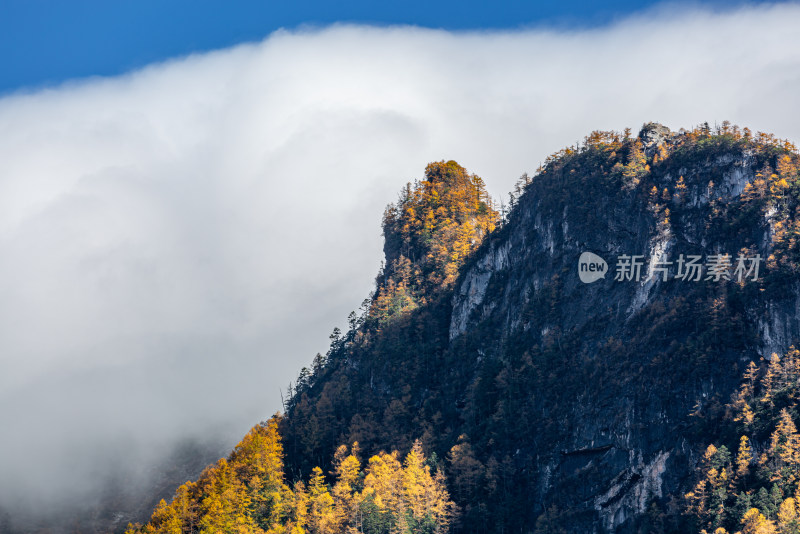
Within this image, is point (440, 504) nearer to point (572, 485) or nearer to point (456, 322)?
point (572, 485)

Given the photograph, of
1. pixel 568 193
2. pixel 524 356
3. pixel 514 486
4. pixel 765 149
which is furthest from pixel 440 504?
pixel 765 149

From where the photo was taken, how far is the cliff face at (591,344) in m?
128

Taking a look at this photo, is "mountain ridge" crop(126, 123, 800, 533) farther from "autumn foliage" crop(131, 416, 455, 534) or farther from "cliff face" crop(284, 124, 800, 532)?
"autumn foliage" crop(131, 416, 455, 534)

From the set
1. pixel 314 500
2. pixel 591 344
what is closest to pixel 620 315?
pixel 591 344

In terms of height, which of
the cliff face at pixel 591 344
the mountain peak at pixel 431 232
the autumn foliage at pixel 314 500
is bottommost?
the autumn foliage at pixel 314 500

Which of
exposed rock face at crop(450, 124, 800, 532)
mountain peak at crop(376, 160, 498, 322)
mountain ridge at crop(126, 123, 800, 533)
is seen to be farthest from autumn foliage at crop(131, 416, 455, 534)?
mountain peak at crop(376, 160, 498, 322)

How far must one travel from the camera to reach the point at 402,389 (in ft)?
542

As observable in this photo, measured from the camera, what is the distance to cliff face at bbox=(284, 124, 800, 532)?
420ft

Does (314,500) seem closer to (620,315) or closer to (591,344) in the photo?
(591,344)

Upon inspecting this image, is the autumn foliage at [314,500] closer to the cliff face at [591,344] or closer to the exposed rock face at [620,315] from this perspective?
the cliff face at [591,344]

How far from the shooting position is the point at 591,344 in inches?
5625

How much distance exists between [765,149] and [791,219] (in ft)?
35.4

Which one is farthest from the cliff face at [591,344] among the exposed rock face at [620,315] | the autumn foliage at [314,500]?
the autumn foliage at [314,500]

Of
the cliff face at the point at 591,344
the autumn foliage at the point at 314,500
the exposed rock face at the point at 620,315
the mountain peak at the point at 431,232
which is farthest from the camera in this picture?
the mountain peak at the point at 431,232
